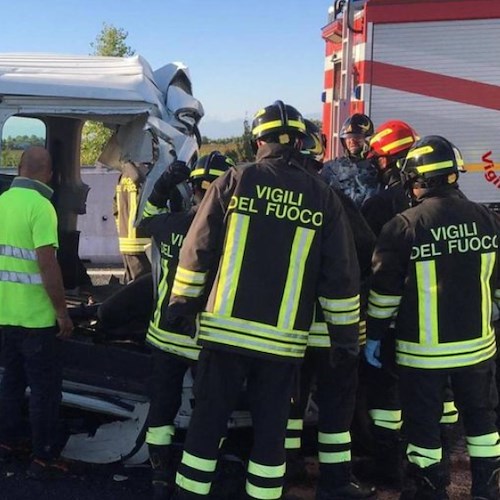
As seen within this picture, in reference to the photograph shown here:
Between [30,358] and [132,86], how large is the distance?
1.65m

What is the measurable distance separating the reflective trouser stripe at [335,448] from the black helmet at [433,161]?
52.4 inches

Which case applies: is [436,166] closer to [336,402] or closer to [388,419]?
[336,402]

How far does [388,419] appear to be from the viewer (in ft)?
12.3

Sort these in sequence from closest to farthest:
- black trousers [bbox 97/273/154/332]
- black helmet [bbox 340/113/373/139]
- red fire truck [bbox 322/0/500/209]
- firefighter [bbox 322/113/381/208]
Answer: black trousers [bbox 97/273/154/332] → firefighter [bbox 322/113/381/208] → black helmet [bbox 340/113/373/139] → red fire truck [bbox 322/0/500/209]

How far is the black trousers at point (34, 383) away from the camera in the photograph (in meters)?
3.69

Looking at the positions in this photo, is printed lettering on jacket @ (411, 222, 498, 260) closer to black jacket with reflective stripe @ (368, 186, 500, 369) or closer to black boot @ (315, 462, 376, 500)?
black jacket with reflective stripe @ (368, 186, 500, 369)

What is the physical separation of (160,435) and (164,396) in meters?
0.20

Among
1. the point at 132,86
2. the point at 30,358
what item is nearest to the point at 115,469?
the point at 30,358

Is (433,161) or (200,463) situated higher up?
(433,161)

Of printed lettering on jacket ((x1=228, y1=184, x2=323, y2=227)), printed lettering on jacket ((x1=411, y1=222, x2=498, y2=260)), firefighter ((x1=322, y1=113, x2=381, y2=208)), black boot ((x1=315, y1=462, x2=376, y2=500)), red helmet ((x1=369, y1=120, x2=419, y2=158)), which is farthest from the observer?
firefighter ((x1=322, y1=113, x2=381, y2=208))

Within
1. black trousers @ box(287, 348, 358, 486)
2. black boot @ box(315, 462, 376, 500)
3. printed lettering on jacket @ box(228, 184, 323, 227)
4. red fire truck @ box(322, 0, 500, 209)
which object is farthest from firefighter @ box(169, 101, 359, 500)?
red fire truck @ box(322, 0, 500, 209)

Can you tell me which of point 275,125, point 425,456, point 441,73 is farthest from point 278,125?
point 441,73

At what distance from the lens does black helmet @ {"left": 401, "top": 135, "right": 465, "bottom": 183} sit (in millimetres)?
3346

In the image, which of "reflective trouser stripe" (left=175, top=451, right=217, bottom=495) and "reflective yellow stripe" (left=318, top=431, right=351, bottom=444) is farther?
"reflective yellow stripe" (left=318, top=431, right=351, bottom=444)
